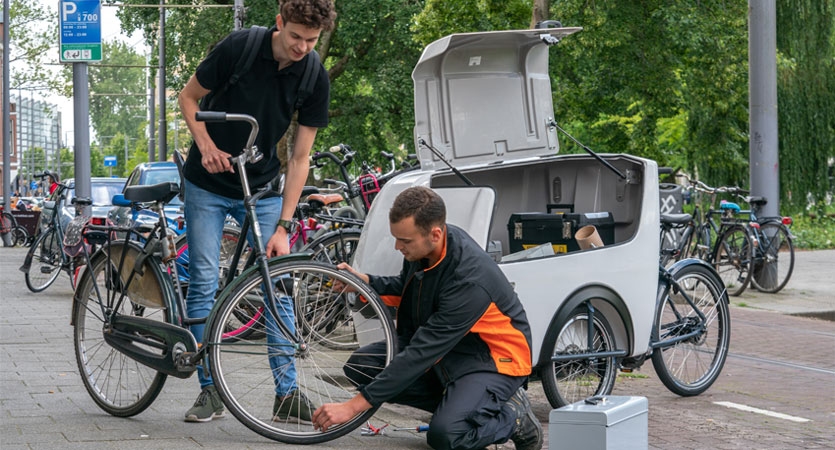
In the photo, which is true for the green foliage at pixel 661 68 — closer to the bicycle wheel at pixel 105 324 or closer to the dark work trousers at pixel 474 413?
the bicycle wheel at pixel 105 324

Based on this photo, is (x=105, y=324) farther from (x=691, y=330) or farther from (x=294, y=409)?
(x=691, y=330)

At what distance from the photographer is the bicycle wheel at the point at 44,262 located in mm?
12141

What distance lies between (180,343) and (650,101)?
1695 cm

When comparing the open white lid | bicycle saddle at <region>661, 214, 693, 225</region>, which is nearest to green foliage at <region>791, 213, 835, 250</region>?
bicycle saddle at <region>661, 214, 693, 225</region>

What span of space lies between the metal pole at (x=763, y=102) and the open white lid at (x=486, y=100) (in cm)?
701

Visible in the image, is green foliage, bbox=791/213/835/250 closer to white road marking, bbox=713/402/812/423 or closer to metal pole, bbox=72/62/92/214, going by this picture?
metal pole, bbox=72/62/92/214

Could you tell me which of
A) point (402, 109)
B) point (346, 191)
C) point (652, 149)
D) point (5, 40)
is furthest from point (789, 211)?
point (5, 40)

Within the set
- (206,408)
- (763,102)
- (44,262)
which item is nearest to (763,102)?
(763,102)

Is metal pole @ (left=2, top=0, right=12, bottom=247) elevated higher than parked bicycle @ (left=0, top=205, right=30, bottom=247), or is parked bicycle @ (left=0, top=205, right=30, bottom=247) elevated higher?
metal pole @ (left=2, top=0, right=12, bottom=247)

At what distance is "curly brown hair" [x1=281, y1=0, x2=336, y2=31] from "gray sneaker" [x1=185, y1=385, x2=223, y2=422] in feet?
5.63

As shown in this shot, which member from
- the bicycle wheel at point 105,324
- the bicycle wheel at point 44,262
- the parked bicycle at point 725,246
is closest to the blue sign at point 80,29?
the bicycle wheel at point 44,262

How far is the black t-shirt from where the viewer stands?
457cm

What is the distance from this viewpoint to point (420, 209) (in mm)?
4105

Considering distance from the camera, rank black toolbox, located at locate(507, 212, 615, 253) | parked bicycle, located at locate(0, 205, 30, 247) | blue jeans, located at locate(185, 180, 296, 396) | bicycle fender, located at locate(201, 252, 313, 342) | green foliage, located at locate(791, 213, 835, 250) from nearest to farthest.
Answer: bicycle fender, located at locate(201, 252, 313, 342) → blue jeans, located at locate(185, 180, 296, 396) → black toolbox, located at locate(507, 212, 615, 253) → green foliage, located at locate(791, 213, 835, 250) → parked bicycle, located at locate(0, 205, 30, 247)
